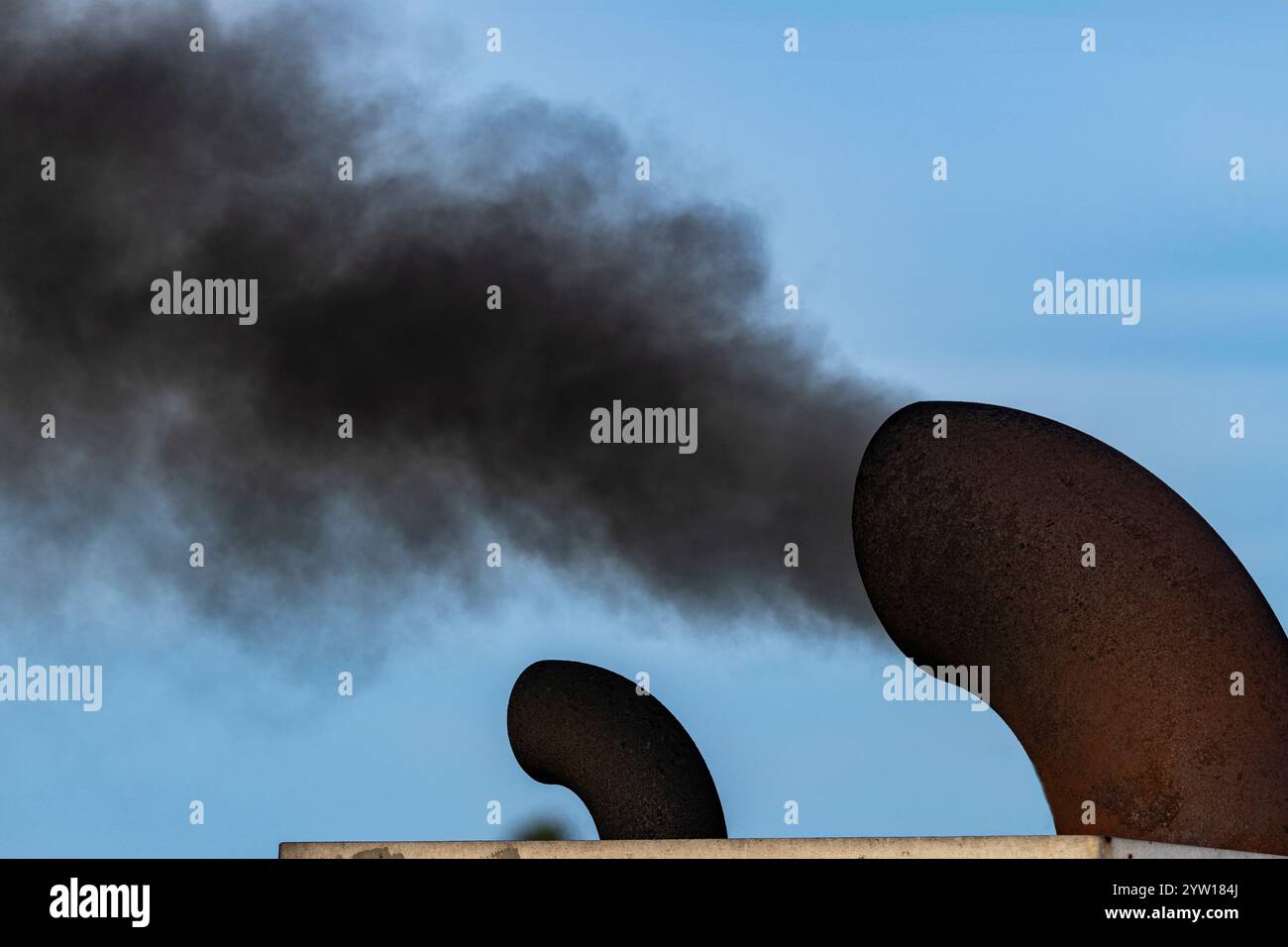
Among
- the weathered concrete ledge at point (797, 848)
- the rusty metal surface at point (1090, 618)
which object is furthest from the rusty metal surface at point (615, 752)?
the rusty metal surface at point (1090, 618)

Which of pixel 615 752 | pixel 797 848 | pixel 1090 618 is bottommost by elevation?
pixel 797 848

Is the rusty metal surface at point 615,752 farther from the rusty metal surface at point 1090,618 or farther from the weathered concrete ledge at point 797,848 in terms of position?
the rusty metal surface at point 1090,618

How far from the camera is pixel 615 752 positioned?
590 inches

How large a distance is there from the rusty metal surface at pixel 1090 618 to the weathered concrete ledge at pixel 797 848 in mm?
525

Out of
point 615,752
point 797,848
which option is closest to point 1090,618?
point 797,848

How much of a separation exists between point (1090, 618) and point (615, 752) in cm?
510

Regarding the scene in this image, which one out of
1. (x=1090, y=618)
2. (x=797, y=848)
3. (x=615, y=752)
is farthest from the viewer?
(x=615, y=752)

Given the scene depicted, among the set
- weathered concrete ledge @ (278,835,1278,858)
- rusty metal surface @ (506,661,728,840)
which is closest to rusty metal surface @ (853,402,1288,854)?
weathered concrete ledge @ (278,835,1278,858)

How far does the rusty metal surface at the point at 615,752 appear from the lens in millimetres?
14938

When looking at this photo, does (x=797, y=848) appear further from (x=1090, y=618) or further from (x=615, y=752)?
(x=615, y=752)

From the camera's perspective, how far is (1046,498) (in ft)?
36.6

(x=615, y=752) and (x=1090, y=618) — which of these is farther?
(x=615, y=752)
